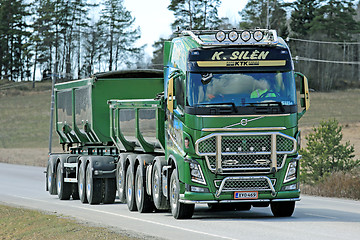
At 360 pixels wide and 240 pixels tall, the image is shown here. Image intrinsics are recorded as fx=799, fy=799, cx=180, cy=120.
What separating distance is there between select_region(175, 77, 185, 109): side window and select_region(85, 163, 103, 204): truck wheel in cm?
611

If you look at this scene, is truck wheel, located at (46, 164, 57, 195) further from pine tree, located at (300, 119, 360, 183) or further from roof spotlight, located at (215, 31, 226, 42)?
roof spotlight, located at (215, 31, 226, 42)

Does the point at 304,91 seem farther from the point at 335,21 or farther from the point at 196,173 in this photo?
the point at 335,21

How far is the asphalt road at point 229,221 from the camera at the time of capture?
13.7 metres

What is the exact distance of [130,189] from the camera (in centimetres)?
1950

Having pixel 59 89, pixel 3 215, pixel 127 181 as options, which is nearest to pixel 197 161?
pixel 127 181

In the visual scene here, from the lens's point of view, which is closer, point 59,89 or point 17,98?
point 59,89

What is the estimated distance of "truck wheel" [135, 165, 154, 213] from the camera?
18469mm

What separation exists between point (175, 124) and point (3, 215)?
5434 millimetres

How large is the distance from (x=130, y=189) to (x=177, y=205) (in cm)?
329

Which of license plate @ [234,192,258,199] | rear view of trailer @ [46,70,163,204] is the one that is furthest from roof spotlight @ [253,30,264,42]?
rear view of trailer @ [46,70,163,204]

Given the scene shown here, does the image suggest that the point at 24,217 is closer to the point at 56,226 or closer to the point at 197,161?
the point at 56,226

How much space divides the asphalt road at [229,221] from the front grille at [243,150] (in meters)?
1.14

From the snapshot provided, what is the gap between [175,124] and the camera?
1647 cm

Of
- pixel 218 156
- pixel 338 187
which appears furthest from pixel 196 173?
pixel 338 187
